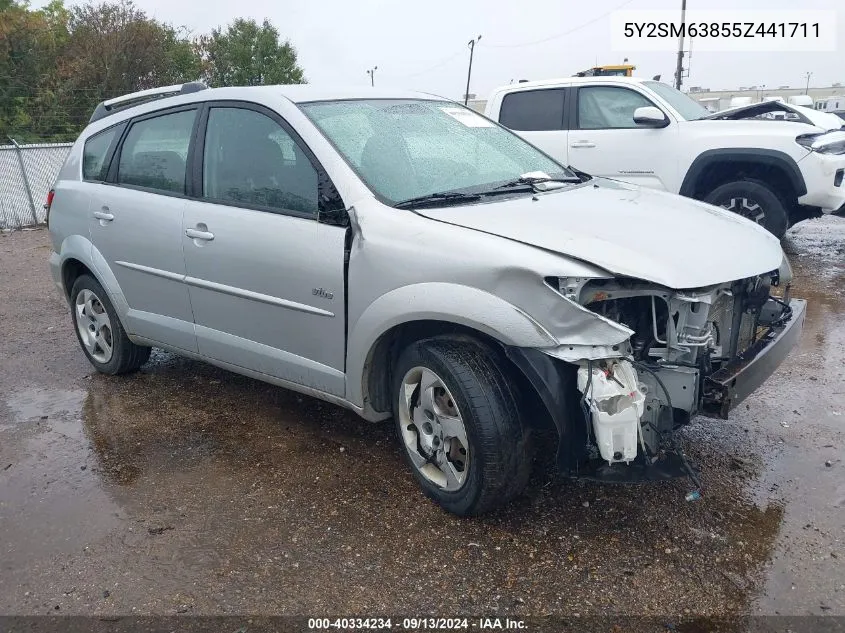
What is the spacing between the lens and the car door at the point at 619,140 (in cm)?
769

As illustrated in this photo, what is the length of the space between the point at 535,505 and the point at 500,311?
0.98 meters

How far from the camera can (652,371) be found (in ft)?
9.05

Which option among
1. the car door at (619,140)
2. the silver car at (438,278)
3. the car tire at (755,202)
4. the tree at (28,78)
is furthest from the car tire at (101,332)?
the tree at (28,78)

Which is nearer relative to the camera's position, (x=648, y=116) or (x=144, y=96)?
(x=144, y=96)

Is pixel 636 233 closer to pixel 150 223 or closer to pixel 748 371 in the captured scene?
pixel 748 371

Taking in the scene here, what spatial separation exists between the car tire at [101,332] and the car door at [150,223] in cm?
26

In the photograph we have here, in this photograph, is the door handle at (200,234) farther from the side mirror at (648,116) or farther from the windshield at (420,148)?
the side mirror at (648,116)

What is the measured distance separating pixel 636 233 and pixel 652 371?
58 centimetres

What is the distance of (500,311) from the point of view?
2.75m

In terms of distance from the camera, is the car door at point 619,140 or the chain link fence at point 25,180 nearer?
the car door at point 619,140

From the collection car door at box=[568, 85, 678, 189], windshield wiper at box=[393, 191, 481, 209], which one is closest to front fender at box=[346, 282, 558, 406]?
windshield wiper at box=[393, 191, 481, 209]

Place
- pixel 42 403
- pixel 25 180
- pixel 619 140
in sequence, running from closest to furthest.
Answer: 1. pixel 42 403
2. pixel 619 140
3. pixel 25 180

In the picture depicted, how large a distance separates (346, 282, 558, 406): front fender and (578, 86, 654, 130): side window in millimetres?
5635

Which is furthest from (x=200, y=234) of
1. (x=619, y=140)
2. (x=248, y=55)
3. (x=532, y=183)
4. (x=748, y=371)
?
(x=248, y=55)
